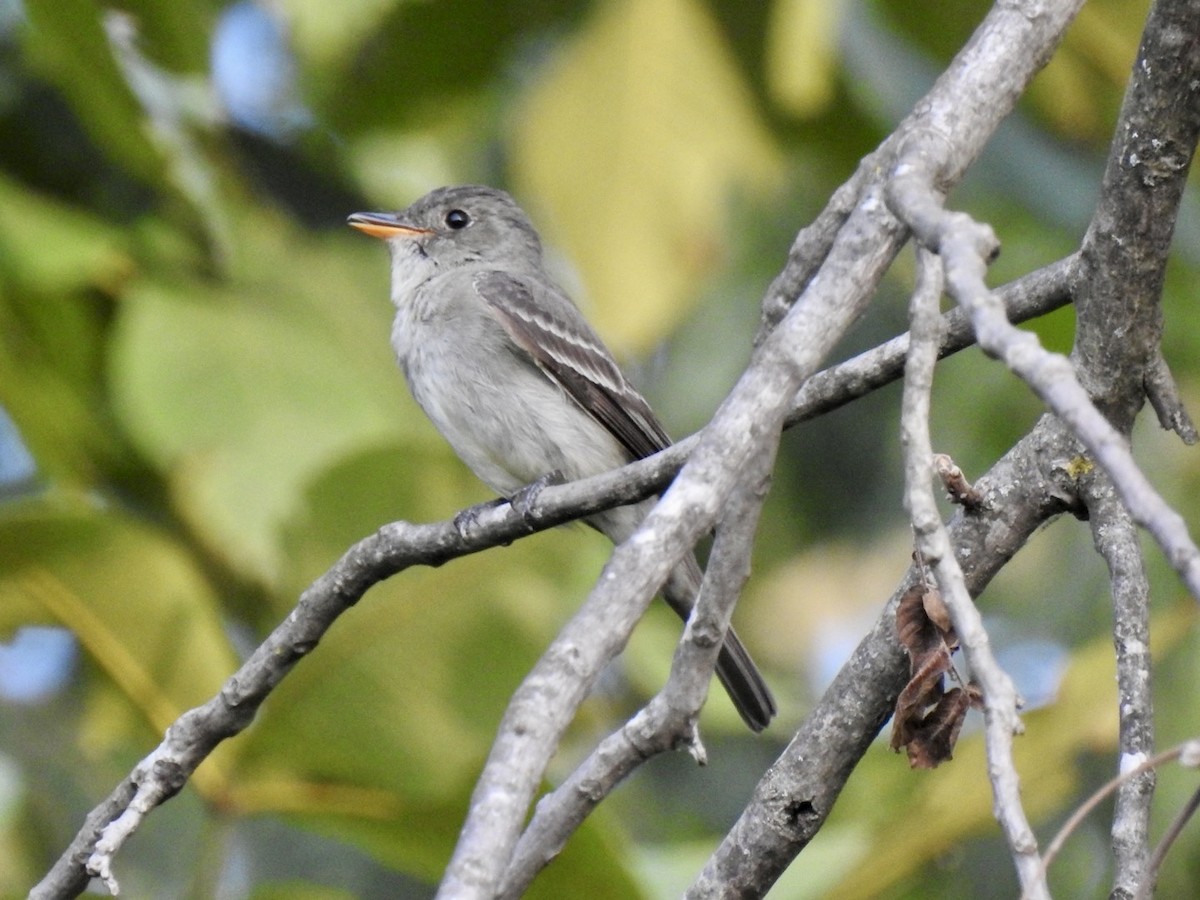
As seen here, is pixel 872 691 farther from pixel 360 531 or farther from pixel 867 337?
pixel 867 337

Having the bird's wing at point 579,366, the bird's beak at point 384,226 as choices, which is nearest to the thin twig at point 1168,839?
the bird's wing at point 579,366

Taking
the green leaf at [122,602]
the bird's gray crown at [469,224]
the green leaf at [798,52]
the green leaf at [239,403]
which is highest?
the bird's gray crown at [469,224]

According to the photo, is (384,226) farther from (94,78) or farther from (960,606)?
(960,606)

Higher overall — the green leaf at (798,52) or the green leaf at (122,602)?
the green leaf at (798,52)

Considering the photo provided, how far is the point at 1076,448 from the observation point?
2.75m

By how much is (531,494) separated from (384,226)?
1.87 meters

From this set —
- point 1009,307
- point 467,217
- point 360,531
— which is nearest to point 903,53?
point 467,217

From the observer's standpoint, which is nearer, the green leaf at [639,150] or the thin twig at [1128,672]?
the thin twig at [1128,672]

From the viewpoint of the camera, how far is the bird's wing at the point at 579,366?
5.30 m

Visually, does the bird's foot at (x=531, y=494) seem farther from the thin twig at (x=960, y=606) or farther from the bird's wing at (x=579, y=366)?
the thin twig at (x=960, y=606)

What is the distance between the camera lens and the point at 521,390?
525cm

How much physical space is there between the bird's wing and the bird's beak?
42 cm

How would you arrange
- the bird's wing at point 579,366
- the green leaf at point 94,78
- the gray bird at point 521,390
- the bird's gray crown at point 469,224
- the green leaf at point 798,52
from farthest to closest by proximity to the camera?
1. the bird's gray crown at point 469,224
2. the bird's wing at point 579,366
3. the gray bird at point 521,390
4. the green leaf at point 798,52
5. the green leaf at point 94,78

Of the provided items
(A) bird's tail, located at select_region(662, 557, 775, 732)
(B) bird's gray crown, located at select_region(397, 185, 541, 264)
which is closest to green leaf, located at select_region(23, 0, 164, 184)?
(B) bird's gray crown, located at select_region(397, 185, 541, 264)
